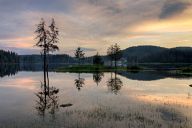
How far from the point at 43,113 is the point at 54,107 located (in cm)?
383

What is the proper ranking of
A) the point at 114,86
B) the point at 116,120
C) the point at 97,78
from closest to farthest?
the point at 116,120 → the point at 114,86 → the point at 97,78

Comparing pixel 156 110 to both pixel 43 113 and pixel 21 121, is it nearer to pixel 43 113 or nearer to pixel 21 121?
pixel 43 113

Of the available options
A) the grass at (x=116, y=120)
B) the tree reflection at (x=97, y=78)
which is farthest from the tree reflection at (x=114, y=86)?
the grass at (x=116, y=120)

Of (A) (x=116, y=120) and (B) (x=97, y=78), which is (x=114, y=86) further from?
(A) (x=116, y=120)

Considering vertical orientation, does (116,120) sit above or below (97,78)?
below

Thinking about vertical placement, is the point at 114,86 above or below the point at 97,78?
below

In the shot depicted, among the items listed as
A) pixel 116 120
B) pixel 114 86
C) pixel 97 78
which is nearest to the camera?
pixel 116 120

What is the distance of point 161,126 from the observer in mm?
21391

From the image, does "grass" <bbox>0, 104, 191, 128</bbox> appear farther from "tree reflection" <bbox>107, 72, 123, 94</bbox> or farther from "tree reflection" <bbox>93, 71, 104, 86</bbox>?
"tree reflection" <bbox>93, 71, 104, 86</bbox>

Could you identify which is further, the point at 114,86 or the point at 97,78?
the point at 97,78

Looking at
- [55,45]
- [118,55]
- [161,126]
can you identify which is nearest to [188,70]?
[55,45]

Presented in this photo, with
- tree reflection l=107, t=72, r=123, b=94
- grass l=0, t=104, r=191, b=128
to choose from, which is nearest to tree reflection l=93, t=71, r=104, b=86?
tree reflection l=107, t=72, r=123, b=94

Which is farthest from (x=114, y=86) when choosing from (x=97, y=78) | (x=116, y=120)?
(x=116, y=120)

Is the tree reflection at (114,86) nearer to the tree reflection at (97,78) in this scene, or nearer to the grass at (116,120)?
the tree reflection at (97,78)
